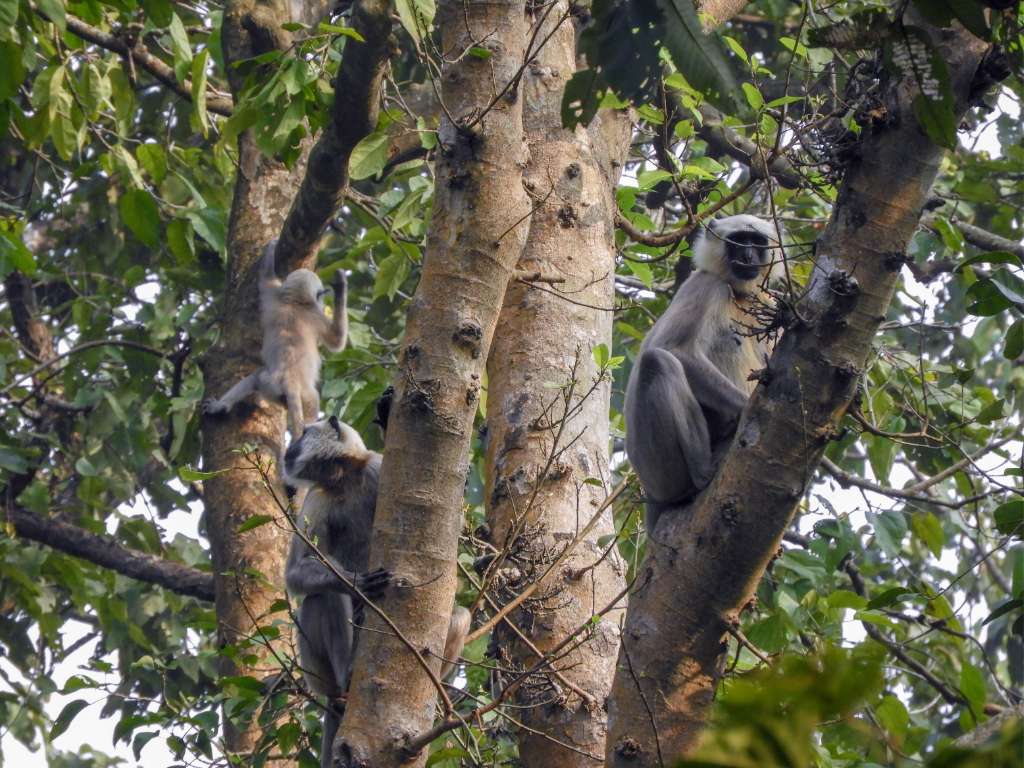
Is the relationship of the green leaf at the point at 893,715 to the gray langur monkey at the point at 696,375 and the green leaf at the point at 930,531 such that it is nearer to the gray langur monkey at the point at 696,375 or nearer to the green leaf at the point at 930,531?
the green leaf at the point at 930,531

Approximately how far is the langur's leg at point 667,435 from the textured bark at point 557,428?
373 millimetres

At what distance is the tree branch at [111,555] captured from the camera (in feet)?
22.1

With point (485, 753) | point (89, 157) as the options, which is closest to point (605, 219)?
point (485, 753)

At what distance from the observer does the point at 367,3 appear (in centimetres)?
453

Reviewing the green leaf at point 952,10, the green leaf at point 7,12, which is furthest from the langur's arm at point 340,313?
the green leaf at point 952,10

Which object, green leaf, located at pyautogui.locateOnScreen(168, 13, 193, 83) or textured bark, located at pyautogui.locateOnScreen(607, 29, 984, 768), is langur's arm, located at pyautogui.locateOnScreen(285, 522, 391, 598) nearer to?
green leaf, located at pyautogui.locateOnScreen(168, 13, 193, 83)

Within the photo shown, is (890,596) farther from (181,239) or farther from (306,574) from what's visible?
(181,239)

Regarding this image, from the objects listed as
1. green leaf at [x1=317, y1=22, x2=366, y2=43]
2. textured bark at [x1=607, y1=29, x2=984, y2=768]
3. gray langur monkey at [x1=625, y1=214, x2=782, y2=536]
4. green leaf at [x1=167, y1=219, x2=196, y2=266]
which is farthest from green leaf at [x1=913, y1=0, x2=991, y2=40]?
green leaf at [x1=167, y1=219, x2=196, y2=266]

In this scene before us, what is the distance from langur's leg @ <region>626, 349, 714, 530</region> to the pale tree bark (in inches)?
78.9

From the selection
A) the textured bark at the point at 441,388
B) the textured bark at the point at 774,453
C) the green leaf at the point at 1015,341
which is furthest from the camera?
the green leaf at the point at 1015,341

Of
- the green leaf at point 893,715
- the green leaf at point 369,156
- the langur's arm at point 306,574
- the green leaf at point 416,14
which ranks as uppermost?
the green leaf at point 369,156

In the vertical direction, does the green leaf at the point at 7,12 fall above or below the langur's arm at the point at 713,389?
above

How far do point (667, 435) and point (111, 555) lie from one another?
3.82 m

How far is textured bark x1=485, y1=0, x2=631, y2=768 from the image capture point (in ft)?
12.5
